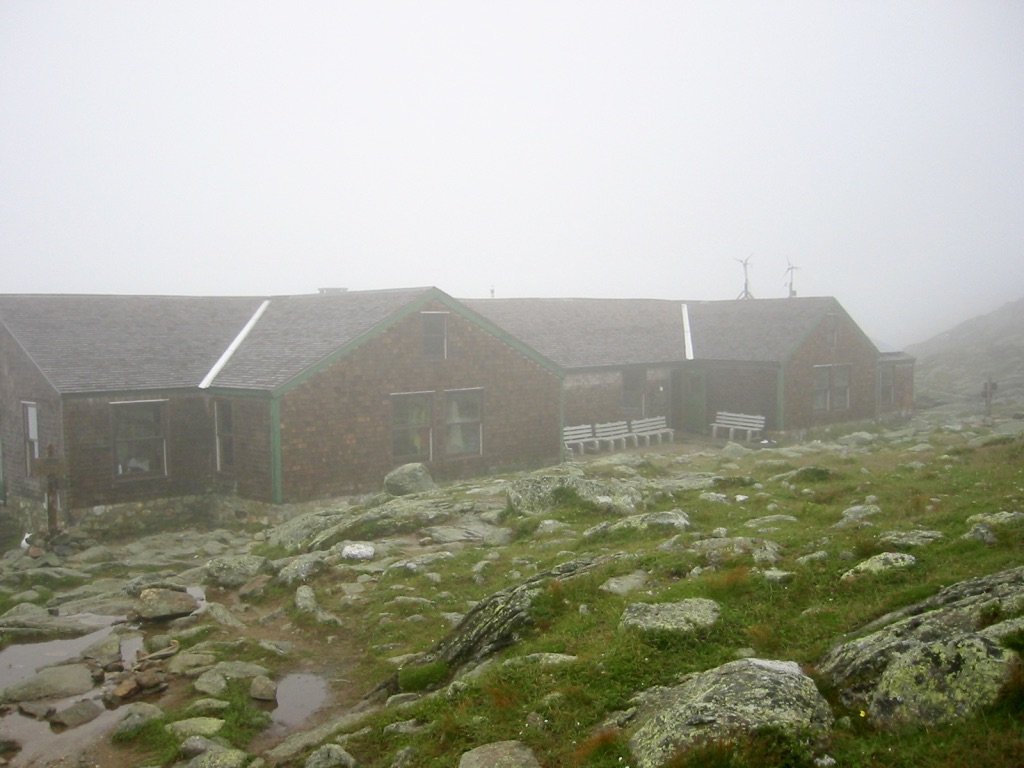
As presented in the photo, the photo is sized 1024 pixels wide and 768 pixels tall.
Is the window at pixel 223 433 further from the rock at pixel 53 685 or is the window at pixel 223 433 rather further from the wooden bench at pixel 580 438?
the wooden bench at pixel 580 438

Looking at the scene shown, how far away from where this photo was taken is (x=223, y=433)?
25.0m

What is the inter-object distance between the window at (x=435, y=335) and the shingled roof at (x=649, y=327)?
871cm

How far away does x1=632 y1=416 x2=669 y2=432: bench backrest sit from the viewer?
119 ft

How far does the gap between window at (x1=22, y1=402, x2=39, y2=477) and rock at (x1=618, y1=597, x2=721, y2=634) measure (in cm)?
2117

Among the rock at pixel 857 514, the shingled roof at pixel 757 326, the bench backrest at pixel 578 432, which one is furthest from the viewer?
the shingled roof at pixel 757 326

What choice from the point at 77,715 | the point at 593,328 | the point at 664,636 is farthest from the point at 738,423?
the point at 77,715

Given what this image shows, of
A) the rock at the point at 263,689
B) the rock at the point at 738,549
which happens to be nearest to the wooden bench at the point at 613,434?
the rock at the point at 738,549

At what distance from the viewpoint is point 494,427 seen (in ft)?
90.8

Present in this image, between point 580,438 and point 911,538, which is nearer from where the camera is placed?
point 911,538

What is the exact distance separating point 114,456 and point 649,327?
24447mm

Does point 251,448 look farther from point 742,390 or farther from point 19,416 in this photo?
point 742,390

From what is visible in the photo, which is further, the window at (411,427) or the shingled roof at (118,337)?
the window at (411,427)

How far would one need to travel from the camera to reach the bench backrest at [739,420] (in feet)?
115

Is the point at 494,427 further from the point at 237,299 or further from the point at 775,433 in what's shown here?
the point at 775,433
